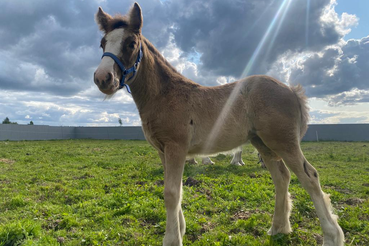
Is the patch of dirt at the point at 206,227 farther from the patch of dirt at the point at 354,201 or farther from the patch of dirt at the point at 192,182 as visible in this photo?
the patch of dirt at the point at 354,201

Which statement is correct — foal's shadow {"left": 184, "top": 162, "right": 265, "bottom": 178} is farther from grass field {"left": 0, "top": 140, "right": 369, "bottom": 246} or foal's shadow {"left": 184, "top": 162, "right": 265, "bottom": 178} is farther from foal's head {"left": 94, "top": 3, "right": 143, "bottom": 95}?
foal's head {"left": 94, "top": 3, "right": 143, "bottom": 95}

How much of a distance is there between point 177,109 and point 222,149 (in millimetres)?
1035

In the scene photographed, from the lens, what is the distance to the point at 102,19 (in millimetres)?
3518

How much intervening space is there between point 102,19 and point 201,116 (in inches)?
80.9

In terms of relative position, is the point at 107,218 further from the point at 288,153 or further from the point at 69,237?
the point at 288,153

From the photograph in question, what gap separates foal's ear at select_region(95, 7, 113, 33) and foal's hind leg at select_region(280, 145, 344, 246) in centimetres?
326

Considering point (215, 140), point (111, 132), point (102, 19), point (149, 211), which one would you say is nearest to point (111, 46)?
point (102, 19)

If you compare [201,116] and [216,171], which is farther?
[216,171]

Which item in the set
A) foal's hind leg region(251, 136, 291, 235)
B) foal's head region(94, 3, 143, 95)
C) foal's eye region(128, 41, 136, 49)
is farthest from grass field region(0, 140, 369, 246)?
foal's eye region(128, 41, 136, 49)

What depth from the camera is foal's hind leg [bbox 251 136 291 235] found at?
13.1ft

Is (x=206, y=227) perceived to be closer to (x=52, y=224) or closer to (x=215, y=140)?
(x=215, y=140)

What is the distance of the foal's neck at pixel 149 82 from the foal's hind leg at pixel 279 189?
5.82ft

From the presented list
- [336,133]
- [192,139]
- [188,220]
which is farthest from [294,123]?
[336,133]

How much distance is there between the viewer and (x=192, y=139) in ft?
11.5
